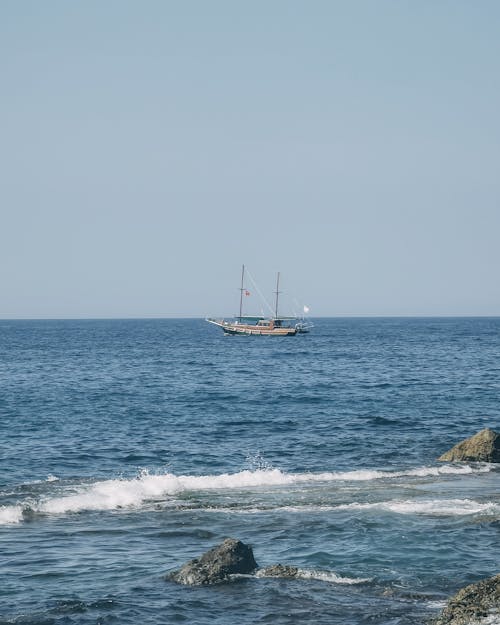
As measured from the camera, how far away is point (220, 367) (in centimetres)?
10288

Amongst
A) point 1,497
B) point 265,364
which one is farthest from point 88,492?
point 265,364

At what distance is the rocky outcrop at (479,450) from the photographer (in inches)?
1554

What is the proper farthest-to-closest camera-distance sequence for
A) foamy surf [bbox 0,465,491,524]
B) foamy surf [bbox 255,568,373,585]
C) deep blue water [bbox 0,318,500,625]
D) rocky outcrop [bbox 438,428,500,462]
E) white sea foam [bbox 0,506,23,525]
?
rocky outcrop [bbox 438,428,500,462] < foamy surf [bbox 0,465,491,524] < white sea foam [bbox 0,506,23,525] < foamy surf [bbox 255,568,373,585] < deep blue water [bbox 0,318,500,625]

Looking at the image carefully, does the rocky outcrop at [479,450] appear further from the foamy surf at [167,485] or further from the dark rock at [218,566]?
the dark rock at [218,566]

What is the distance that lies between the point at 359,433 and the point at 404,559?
25323mm

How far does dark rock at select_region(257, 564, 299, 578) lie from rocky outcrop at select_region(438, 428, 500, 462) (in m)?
18.8

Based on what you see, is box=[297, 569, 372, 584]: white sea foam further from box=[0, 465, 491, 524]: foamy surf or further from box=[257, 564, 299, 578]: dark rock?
box=[0, 465, 491, 524]: foamy surf

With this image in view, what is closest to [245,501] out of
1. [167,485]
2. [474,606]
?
[167,485]

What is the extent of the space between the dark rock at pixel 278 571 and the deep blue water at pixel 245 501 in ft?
1.11

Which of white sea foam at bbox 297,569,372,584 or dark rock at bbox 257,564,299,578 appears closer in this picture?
white sea foam at bbox 297,569,372,584

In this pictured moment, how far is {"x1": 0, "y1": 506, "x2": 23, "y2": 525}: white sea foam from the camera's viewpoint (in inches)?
1150

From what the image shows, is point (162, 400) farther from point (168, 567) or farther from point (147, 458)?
point (168, 567)

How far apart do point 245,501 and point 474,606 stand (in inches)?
564

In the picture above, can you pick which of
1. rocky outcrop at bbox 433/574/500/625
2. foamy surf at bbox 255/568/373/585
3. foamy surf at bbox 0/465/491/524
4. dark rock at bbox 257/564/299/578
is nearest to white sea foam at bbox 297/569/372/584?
foamy surf at bbox 255/568/373/585
